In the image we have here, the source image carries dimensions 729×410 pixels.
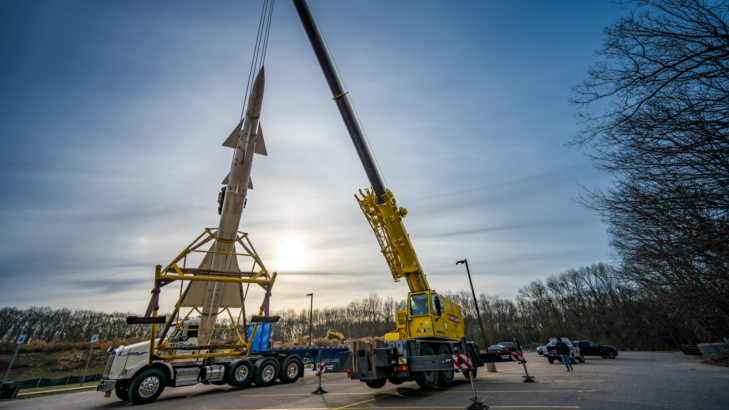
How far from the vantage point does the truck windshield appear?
894cm

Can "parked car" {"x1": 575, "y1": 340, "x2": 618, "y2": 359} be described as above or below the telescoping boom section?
below

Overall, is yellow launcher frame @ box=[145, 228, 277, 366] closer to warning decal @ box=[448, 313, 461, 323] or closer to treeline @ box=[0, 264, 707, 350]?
warning decal @ box=[448, 313, 461, 323]

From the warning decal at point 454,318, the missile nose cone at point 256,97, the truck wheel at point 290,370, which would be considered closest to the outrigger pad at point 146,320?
the truck wheel at point 290,370

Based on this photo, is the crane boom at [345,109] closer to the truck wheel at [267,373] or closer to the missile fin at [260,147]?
the missile fin at [260,147]

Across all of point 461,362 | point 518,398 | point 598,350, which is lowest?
point 598,350

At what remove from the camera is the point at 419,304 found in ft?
29.8

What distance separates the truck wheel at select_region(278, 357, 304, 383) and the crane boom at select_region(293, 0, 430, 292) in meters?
5.95

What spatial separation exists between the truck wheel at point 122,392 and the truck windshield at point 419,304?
891 cm

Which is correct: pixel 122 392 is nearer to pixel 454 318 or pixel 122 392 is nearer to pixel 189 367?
pixel 189 367

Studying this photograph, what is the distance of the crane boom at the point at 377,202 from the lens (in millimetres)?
10164

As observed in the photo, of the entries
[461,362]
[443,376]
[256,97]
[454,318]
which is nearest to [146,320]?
[256,97]

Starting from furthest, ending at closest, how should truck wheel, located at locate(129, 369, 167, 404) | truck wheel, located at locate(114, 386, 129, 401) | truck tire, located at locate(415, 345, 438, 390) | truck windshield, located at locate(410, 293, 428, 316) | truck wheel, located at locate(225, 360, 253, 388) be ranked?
truck wheel, located at locate(225, 360, 253, 388)
truck windshield, located at locate(410, 293, 428, 316)
truck wheel, located at locate(114, 386, 129, 401)
truck wheel, located at locate(129, 369, 167, 404)
truck tire, located at locate(415, 345, 438, 390)

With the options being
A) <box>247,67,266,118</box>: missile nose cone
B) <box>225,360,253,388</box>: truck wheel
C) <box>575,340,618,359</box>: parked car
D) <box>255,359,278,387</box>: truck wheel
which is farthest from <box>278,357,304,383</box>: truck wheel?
<box>575,340,618,359</box>: parked car

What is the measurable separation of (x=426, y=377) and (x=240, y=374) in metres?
6.86
